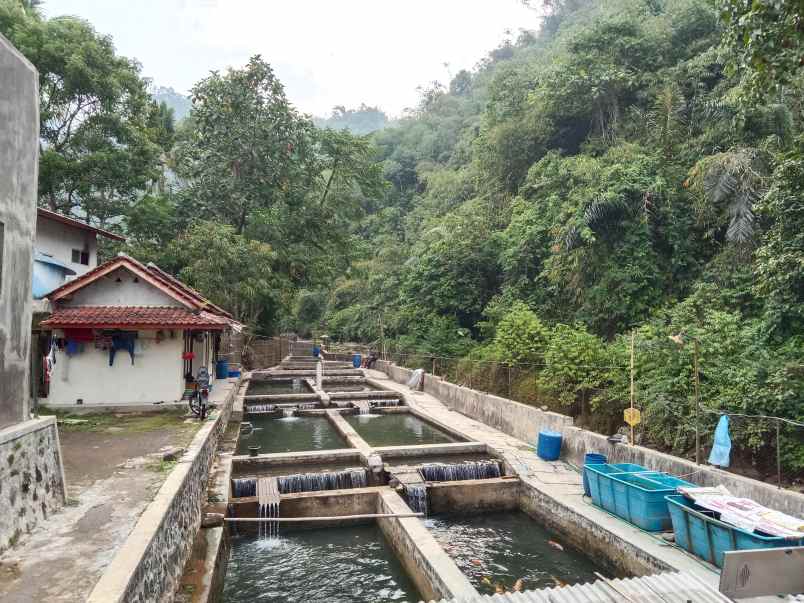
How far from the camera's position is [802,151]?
34.7 ft

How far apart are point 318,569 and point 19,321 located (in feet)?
19.4

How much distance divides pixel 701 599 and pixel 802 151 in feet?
33.4

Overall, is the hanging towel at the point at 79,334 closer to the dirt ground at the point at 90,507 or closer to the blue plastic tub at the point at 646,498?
the dirt ground at the point at 90,507

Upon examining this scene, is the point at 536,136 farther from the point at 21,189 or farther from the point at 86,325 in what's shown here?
the point at 21,189

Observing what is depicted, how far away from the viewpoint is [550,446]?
12695 millimetres

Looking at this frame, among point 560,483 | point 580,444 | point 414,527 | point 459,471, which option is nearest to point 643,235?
point 580,444

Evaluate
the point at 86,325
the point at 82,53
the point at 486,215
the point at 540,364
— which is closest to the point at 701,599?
the point at 540,364

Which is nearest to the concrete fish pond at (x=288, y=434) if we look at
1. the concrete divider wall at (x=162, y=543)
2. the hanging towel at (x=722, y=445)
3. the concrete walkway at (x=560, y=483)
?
the concrete walkway at (x=560, y=483)

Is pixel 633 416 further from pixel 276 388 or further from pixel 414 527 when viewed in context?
pixel 276 388

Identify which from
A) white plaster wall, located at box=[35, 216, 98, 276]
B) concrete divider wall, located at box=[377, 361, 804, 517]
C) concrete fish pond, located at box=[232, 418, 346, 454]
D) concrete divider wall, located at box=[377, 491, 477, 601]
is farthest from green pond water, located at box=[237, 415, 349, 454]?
white plaster wall, located at box=[35, 216, 98, 276]

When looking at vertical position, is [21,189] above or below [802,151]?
below

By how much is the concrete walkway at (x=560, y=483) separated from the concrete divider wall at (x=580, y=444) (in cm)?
38

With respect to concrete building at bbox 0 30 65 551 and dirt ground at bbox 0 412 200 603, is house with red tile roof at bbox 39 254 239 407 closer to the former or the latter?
dirt ground at bbox 0 412 200 603

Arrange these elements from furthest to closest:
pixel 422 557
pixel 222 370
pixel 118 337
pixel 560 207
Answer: pixel 222 370, pixel 560 207, pixel 118 337, pixel 422 557
